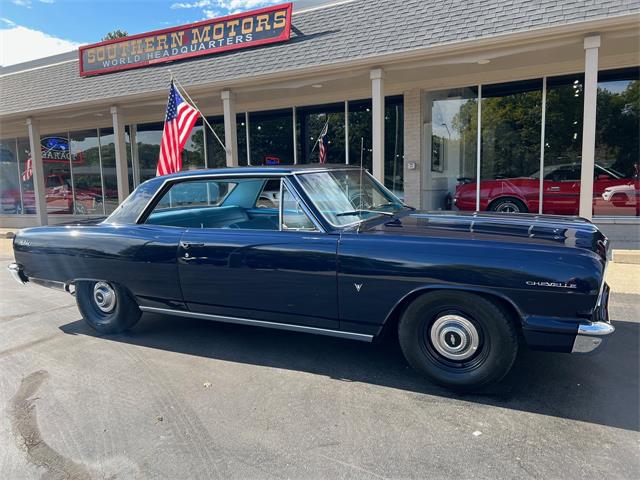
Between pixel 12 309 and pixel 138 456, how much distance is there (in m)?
4.16

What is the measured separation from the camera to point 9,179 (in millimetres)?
18312

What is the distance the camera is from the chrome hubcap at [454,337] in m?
3.14

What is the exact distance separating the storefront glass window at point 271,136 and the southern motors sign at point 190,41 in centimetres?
279

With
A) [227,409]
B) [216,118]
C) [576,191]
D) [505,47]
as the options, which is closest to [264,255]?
[227,409]

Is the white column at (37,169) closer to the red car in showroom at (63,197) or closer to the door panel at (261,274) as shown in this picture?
the red car in showroom at (63,197)

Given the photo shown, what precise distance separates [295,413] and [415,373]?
105 cm

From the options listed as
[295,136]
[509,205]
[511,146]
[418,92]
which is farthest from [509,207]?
[295,136]

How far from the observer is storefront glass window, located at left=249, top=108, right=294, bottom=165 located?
12.8 m

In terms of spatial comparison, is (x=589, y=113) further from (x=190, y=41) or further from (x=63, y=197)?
(x=63, y=197)

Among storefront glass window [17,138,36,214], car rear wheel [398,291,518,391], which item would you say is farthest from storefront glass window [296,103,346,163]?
storefront glass window [17,138,36,214]

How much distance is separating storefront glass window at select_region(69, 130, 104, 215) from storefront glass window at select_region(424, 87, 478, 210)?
11.7 metres

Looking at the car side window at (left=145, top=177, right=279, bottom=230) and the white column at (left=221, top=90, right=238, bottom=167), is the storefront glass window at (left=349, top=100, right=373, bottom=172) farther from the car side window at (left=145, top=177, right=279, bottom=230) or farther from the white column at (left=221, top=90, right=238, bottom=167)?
the car side window at (left=145, top=177, right=279, bottom=230)

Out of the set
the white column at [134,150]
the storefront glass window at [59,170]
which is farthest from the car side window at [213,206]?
the storefront glass window at [59,170]

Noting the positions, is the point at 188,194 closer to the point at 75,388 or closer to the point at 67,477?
the point at 75,388
